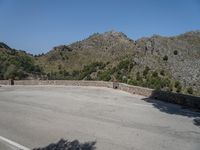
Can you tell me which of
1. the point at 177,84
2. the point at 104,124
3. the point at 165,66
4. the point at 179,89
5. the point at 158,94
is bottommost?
the point at 104,124

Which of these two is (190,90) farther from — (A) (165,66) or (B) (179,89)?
(A) (165,66)

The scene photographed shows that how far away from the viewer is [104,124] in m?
11.4

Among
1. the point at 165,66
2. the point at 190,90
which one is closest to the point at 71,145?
the point at 190,90

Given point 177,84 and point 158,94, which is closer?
point 158,94

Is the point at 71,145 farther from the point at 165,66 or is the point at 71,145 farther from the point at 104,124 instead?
the point at 165,66

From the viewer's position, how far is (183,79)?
52.4 metres

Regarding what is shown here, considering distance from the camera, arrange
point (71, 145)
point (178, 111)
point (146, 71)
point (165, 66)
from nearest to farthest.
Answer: point (71, 145), point (178, 111), point (146, 71), point (165, 66)

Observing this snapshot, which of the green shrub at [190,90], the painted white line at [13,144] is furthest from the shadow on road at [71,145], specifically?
the green shrub at [190,90]

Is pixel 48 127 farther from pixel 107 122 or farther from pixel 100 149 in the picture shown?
pixel 100 149

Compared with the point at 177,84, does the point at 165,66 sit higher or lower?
higher

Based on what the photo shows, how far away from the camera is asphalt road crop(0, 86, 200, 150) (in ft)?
29.8

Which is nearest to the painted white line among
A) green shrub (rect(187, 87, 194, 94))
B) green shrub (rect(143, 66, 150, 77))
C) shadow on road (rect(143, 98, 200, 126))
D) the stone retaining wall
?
shadow on road (rect(143, 98, 200, 126))

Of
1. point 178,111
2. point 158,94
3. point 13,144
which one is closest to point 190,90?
point 158,94

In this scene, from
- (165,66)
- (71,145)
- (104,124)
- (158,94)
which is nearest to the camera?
(71,145)
